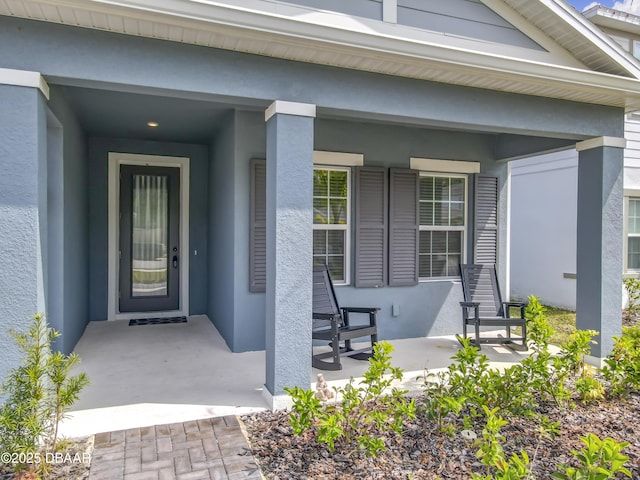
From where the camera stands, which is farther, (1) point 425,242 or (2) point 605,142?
(1) point 425,242

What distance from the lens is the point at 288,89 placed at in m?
3.64

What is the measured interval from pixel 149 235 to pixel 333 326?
386cm

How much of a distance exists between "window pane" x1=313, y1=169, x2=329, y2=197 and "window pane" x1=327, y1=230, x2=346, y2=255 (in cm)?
50

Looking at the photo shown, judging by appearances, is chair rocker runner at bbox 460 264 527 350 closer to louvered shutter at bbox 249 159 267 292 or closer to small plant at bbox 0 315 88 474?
louvered shutter at bbox 249 159 267 292

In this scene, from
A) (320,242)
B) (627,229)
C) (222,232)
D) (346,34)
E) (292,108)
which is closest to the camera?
(346,34)

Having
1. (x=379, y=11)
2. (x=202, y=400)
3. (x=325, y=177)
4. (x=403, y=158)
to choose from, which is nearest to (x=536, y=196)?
(x=403, y=158)

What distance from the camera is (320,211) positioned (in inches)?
227

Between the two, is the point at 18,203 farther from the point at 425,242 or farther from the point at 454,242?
the point at 454,242

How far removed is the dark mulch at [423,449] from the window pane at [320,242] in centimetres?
252

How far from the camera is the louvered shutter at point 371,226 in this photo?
19.0 ft

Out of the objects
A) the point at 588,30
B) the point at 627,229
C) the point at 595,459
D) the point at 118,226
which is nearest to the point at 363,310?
the point at 595,459

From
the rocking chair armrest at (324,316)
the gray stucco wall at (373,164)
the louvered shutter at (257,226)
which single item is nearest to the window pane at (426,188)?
the gray stucco wall at (373,164)

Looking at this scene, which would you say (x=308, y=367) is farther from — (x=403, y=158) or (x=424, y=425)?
(x=403, y=158)

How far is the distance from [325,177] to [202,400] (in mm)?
3117
